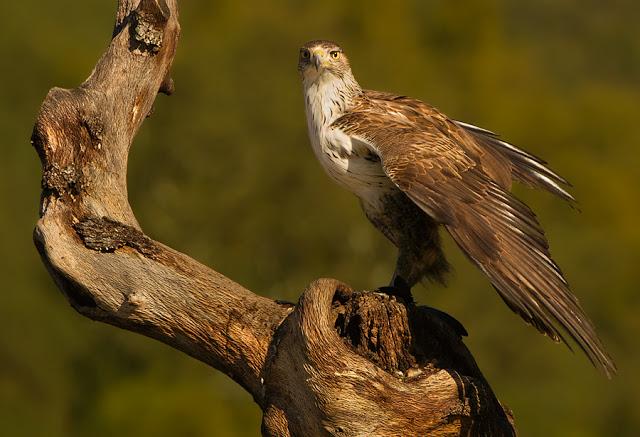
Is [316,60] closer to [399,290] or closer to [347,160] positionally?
[347,160]

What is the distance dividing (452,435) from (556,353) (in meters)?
19.3

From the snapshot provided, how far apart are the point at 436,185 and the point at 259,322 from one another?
1.21 metres

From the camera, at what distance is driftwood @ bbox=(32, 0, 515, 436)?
703 centimetres

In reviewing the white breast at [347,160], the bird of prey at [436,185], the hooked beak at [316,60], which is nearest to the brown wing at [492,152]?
the bird of prey at [436,185]

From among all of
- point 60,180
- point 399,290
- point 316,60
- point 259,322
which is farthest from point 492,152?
point 60,180

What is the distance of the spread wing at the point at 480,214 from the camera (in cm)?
703

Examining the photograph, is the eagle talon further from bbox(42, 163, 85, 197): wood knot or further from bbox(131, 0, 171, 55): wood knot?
bbox(131, 0, 171, 55): wood knot

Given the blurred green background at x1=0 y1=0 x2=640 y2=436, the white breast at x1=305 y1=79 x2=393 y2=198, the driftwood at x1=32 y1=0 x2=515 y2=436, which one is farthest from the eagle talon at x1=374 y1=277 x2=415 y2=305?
the blurred green background at x1=0 y1=0 x2=640 y2=436

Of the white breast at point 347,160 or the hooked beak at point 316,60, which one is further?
the hooked beak at point 316,60

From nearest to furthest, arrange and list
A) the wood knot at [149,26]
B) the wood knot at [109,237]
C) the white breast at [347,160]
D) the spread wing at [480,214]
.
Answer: the spread wing at [480,214] < the wood knot at [109,237] < the wood knot at [149,26] < the white breast at [347,160]

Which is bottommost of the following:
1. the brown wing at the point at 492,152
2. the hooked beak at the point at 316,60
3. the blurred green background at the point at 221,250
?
the brown wing at the point at 492,152

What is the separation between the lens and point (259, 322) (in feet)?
24.0

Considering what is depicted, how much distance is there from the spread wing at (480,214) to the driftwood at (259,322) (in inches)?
19.1

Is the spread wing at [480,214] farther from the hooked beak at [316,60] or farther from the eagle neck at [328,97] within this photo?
the hooked beak at [316,60]
